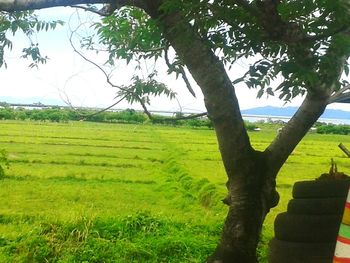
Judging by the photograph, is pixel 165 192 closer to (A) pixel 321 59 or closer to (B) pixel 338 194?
(B) pixel 338 194

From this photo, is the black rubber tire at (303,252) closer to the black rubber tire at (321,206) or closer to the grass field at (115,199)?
the black rubber tire at (321,206)

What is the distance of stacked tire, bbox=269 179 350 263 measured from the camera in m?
5.64

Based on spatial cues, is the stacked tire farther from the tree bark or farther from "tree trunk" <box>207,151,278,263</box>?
"tree trunk" <box>207,151,278,263</box>

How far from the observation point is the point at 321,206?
5.71 meters

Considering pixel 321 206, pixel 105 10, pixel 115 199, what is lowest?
pixel 115 199

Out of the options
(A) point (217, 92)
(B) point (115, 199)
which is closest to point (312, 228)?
(A) point (217, 92)

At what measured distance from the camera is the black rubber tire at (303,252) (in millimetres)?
5621

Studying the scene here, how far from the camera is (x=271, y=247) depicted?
604 cm

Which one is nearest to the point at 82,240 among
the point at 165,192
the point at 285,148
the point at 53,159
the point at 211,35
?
the point at 285,148

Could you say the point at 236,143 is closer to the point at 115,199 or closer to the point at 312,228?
the point at 312,228

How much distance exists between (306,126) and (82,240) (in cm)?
352

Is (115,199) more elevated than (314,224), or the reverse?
(314,224)

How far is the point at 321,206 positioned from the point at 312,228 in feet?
0.80

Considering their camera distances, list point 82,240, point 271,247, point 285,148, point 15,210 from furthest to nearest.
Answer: point 15,210 < point 82,240 < point 271,247 < point 285,148
